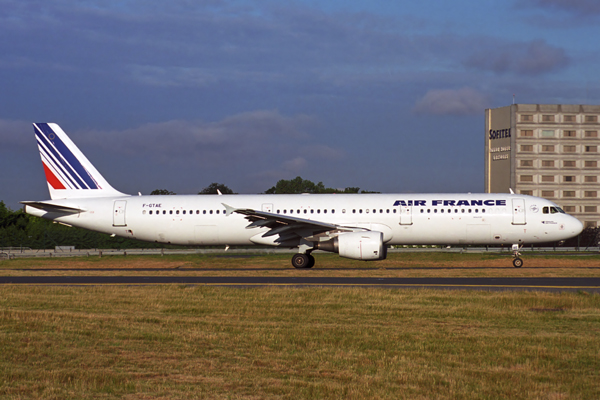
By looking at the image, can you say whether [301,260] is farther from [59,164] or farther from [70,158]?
[59,164]

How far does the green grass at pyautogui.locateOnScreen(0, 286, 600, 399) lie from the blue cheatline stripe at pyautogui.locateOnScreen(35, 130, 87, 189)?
55.5ft

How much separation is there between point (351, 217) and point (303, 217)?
2.45 metres

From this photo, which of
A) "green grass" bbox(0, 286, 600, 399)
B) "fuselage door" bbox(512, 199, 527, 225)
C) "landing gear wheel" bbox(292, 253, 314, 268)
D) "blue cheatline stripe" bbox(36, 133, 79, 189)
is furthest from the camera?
"blue cheatline stripe" bbox(36, 133, 79, 189)

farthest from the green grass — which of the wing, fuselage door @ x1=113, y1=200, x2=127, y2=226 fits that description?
fuselage door @ x1=113, y1=200, x2=127, y2=226

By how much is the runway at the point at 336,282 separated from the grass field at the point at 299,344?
2.63 meters

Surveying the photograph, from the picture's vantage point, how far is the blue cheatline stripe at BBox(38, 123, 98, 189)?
34688mm

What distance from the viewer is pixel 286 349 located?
1097 centimetres

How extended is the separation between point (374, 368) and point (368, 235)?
19.7m

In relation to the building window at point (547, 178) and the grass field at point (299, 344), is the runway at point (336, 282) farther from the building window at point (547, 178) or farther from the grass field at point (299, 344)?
the building window at point (547, 178)

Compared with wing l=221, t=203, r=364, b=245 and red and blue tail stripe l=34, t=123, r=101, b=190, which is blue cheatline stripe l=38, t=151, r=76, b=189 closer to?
red and blue tail stripe l=34, t=123, r=101, b=190

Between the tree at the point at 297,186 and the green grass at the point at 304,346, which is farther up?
the tree at the point at 297,186

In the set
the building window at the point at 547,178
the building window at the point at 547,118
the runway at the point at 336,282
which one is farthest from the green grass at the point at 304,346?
the building window at the point at 547,118

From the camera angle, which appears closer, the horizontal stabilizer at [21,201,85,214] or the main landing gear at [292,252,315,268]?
the main landing gear at [292,252,315,268]

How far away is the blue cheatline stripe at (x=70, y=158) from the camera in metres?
34.7
